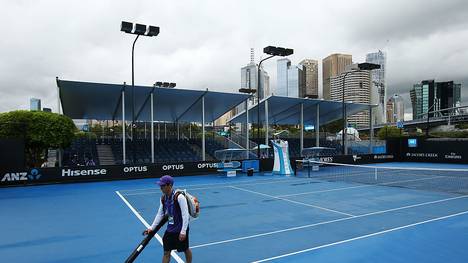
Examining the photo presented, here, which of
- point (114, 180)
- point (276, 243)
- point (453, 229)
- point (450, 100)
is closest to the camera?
point (276, 243)

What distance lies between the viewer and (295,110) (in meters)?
41.2

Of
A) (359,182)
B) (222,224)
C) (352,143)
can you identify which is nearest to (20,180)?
(222,224)

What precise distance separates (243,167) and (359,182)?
31.6 ft

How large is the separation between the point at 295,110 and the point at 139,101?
1906 centimetres

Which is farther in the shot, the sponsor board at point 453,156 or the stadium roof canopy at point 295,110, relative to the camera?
the stadium roof canopy at point 295,110

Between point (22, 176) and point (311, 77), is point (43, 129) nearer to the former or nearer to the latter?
point (22, 176)

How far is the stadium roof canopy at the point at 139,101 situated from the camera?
26609 mm

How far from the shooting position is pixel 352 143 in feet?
152

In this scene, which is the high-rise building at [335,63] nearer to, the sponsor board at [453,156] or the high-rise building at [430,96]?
the sponsor board at [453,156]

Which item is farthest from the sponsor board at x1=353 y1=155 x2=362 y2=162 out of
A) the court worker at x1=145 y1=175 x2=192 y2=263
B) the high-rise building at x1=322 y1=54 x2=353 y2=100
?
the high-rise building at x1=322 y1=54 x2=353 y2=100

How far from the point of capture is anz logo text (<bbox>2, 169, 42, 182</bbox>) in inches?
787

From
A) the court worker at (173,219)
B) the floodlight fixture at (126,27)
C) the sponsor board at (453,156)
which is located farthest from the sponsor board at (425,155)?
the court worker at (173,219)

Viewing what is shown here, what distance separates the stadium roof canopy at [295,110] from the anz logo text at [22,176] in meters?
20.7

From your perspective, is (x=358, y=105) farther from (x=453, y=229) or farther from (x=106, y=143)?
(x=453, y=229)
